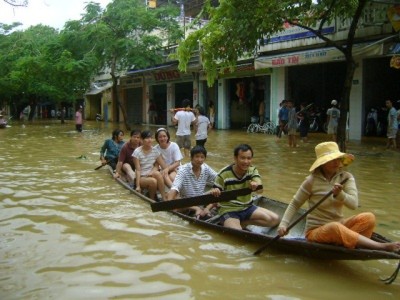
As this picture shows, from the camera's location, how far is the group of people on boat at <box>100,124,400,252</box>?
4.09 meters

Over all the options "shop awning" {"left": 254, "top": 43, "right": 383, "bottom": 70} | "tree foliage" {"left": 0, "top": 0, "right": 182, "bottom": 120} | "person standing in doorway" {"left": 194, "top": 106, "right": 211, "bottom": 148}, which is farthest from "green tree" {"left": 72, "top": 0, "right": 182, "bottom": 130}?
"person standing in doorway" {"left": 194, "top": 106, "right": 211, "bottom": 148}

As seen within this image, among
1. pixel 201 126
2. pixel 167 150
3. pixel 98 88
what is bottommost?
pixel 167 150

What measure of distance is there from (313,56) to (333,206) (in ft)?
43.8

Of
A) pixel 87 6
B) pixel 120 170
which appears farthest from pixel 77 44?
pixel 120 170

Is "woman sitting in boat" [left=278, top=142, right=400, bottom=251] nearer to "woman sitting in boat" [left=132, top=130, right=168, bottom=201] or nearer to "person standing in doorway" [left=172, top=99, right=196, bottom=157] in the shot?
"woman sitting in boat" [left=132, top=130, right=168, bottom=201]

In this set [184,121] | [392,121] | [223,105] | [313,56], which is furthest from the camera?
[223,105]

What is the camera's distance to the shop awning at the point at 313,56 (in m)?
14.5

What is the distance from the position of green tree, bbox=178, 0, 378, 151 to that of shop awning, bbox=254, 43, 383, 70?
1.90 meters

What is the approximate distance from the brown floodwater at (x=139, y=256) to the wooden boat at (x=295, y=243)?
12 cm

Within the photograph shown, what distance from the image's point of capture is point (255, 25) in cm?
1168

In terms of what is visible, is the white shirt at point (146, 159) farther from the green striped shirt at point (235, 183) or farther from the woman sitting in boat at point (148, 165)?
the green striped shirt at point (235, 183)

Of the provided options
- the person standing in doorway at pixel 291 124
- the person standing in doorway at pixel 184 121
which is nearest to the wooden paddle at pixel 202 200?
the person standing in doorway at pixel 184 121

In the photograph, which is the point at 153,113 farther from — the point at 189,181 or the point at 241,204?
the point at 241,204

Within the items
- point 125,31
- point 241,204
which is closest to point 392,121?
point 241,204
